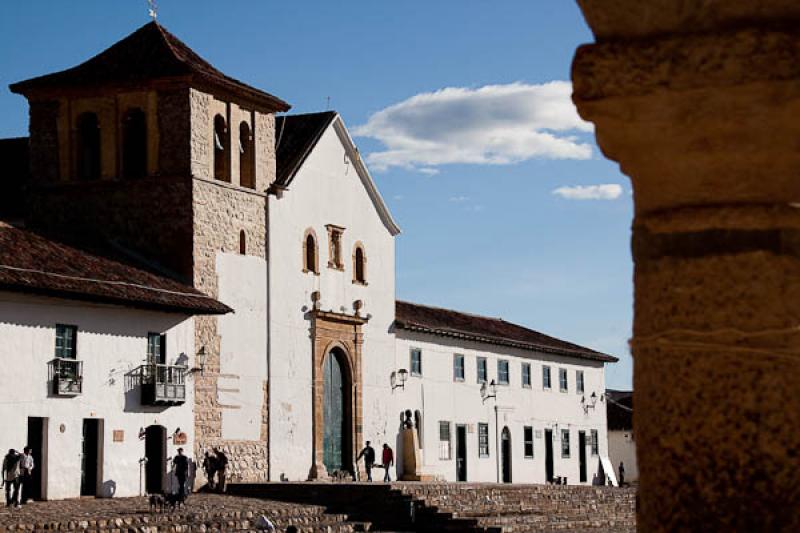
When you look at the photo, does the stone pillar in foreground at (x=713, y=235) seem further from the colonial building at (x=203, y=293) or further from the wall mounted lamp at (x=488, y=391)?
the wall mounted lamp at (x=488, y=391)

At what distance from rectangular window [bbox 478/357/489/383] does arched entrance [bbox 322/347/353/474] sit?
8179mm

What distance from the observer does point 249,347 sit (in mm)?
37469

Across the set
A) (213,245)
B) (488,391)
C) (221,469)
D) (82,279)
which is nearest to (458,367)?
(488,391)

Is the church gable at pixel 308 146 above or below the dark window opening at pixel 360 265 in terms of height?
above

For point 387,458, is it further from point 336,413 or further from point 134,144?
point 134,144

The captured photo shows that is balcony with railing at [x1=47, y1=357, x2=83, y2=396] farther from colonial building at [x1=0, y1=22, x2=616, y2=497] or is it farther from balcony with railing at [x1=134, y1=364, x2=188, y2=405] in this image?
balcony with railing at [x1=134, y1=364, x2=188, y2=405]

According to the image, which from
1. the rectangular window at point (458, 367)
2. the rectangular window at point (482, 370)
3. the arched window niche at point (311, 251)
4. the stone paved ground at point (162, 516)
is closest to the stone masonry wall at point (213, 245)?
the arched window niche at point (311, 251)

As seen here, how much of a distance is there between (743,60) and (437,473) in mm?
42736

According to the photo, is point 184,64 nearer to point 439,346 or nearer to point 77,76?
point 77,76

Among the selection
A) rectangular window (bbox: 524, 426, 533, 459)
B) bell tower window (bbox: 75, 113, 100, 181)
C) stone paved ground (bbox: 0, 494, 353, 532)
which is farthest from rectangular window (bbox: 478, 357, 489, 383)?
stone paved ground (bbox: 0, 494, 353, 532)

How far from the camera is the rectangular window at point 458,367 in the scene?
47.5 m

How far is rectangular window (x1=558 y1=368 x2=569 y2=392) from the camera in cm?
5519

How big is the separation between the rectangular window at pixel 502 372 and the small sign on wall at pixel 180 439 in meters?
18.0

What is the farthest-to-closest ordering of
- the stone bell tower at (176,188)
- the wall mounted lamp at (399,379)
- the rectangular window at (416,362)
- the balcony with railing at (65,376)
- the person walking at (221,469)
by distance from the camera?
the rectangular window at (416,362)
the wall mounted lamp at (399,379)
the stone bell tower at (176,188)
the person walking at (221,469)
the balcony with railing at (65,376)
